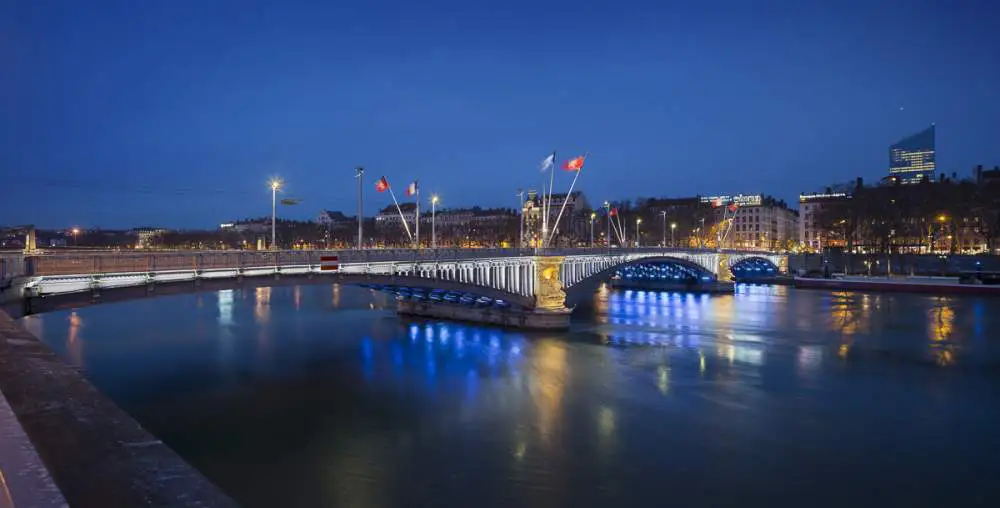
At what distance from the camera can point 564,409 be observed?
73.4 ft

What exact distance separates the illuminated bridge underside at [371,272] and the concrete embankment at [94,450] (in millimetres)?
13693

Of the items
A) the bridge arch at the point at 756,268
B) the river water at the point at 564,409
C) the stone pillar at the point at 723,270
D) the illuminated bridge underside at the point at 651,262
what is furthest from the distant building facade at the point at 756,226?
the river water at the point at 564,409

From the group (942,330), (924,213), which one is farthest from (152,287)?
(924,213)

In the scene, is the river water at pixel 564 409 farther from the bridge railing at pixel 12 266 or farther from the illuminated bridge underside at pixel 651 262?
the bridge railing at pixel 12 266

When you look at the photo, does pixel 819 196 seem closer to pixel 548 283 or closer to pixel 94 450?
pixel 548 283

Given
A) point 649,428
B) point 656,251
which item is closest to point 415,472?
point 649,428

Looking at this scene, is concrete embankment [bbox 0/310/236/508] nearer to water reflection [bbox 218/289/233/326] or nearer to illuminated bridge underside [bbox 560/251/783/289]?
water reflection [bbox 218/289/233/326]

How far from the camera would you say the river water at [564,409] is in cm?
1533

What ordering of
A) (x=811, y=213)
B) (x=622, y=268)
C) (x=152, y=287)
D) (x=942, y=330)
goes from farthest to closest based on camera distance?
(x=811, y=213) < (x=622, y=268) < (x=942, y=330) < (x=152, y=287)

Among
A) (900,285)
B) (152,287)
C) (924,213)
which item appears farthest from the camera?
(924,213)

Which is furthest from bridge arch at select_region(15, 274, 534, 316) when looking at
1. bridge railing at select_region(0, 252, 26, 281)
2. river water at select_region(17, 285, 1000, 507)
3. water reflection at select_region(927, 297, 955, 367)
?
water reflection at select_region(927, 297, 955, 367)

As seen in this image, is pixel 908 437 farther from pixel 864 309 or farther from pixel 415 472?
pixel 864 309

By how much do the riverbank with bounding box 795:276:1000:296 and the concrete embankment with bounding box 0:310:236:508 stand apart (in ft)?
268

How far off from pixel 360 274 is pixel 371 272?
79cm
